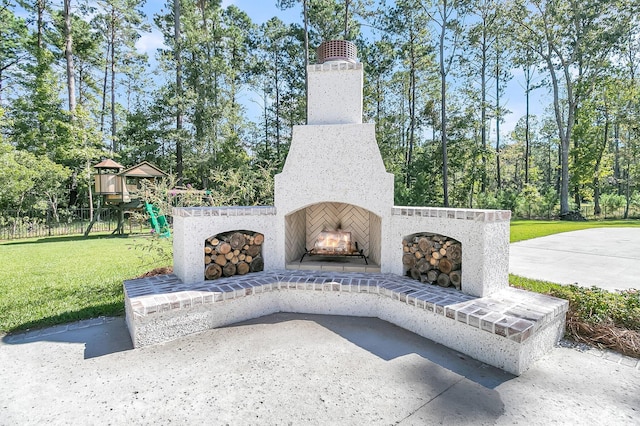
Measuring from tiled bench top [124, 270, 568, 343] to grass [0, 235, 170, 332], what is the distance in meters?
→ 0.87

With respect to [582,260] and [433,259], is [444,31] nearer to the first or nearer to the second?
[582,260]

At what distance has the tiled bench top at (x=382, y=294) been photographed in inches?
112

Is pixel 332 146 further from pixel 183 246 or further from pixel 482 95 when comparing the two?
pixel 482 95

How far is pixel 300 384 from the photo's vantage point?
2.47 meters

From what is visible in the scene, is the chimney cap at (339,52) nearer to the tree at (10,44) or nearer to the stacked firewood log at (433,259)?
the stacked firewood log at (433,259)

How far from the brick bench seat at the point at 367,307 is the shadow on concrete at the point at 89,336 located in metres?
0.16

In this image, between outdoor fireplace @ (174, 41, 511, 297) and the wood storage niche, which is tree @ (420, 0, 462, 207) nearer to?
outdoor fireplace @ (174, 41, 511, 297)

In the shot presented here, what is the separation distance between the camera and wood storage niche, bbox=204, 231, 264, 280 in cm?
413

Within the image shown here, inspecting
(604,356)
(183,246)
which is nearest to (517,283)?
(604,356)

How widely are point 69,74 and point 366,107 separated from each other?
14.9m

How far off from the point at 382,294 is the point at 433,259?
77 cm

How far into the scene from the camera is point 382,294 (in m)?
3.79

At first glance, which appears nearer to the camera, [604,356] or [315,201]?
[604,356]

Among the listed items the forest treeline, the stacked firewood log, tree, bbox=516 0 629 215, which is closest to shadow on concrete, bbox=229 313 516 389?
the stacked firewood log
